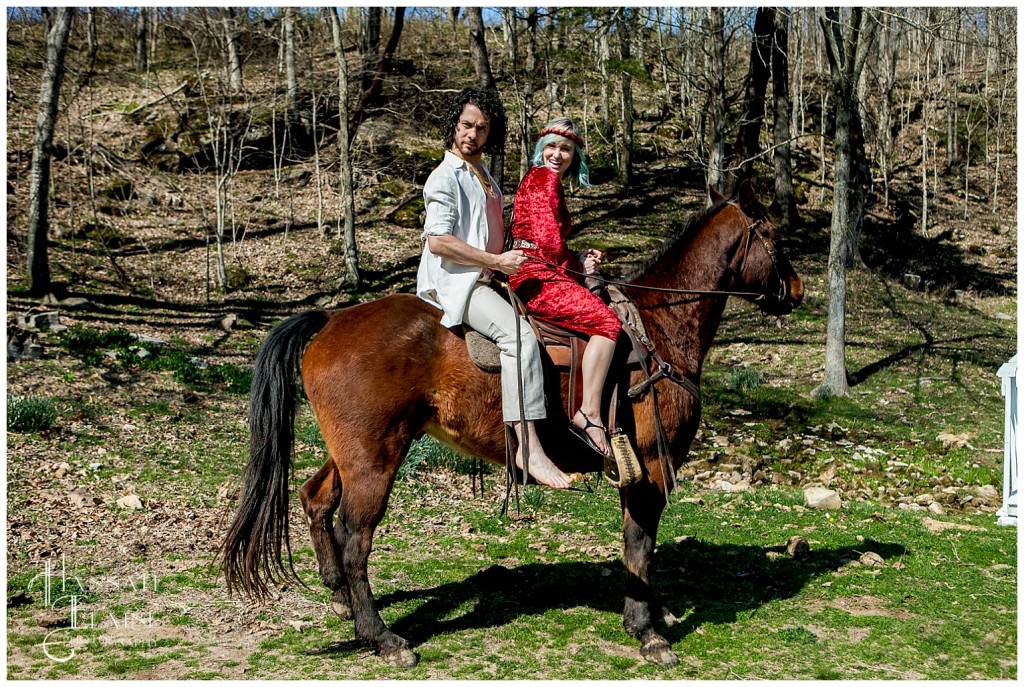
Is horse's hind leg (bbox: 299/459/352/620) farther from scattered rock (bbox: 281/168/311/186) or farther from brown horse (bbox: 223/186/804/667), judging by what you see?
scattered rock (bbox: 281/168/311/186)

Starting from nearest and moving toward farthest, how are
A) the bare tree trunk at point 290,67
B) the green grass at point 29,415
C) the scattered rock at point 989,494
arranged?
the green grass at point 29,415 → the scattered rock at point 989,494 → the bare tree trunk at point 290,67

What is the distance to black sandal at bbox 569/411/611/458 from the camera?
4.83 metres

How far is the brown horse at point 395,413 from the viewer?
4672 mm

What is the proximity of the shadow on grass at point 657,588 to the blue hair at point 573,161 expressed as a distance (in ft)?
9.32

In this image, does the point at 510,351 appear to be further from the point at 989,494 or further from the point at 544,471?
the point at 989,494

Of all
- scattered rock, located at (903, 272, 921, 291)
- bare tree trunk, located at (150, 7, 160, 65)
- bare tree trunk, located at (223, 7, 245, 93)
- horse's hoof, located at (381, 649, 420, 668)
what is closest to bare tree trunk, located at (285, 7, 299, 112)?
bare tree trunk, located at (223, 7, 245, 93)

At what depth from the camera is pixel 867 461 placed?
33.0 feet

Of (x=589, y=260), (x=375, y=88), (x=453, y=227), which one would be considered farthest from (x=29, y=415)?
(x=375, y=88)

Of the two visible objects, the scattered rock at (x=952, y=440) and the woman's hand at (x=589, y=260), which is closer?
the woman's hand at (x=589, y=260)

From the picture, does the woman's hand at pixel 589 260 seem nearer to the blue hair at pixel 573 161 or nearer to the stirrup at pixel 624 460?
the blue hair at pixel 573 161

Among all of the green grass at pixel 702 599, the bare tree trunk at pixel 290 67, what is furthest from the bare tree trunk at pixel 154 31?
the green grass at pixel 702 599

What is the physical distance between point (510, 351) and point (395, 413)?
0.76 meters

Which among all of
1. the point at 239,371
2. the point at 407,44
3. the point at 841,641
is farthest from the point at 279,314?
the point at 407,44

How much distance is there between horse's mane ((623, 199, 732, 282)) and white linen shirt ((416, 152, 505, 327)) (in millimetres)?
1125
